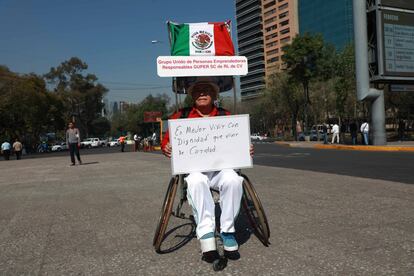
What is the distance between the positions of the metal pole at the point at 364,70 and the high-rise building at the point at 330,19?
3368 inches

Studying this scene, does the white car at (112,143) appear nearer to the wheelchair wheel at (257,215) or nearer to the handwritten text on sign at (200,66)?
the handwritten text on sign at (200,66)

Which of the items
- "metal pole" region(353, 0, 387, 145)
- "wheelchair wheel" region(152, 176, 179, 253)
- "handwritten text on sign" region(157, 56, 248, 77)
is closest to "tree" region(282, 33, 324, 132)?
"metal pole" region(353, 0, 387, 145)

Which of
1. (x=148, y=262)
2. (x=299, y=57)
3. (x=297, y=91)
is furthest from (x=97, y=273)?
(x=297, y=91)

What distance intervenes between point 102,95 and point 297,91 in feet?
166

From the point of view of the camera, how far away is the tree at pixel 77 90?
7712cm

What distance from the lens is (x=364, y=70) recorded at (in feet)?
67.4

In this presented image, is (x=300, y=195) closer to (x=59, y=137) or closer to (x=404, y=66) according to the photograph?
(x=404, y=66)

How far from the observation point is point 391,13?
19906mm

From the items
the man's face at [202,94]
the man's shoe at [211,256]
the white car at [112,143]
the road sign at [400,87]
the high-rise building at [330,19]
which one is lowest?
the white car at [112,143]

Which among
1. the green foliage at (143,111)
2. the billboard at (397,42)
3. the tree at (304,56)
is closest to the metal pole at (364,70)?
the billboard at (397,42)

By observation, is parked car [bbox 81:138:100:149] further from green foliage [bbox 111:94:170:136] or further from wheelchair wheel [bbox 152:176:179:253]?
wheelchair wheel [bbox 152:176:179:253]

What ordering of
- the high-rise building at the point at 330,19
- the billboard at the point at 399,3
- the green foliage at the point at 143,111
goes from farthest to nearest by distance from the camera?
the high-rise building at the point at 330,19 → the green foliage at the point at 143,111 → the billboard at the point at 399,3

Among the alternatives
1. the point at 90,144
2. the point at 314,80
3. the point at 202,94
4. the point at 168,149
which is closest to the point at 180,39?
the point at 202,94

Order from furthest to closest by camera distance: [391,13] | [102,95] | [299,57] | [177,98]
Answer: [102,95] < [299,57] < [391,13] < [177,98]
